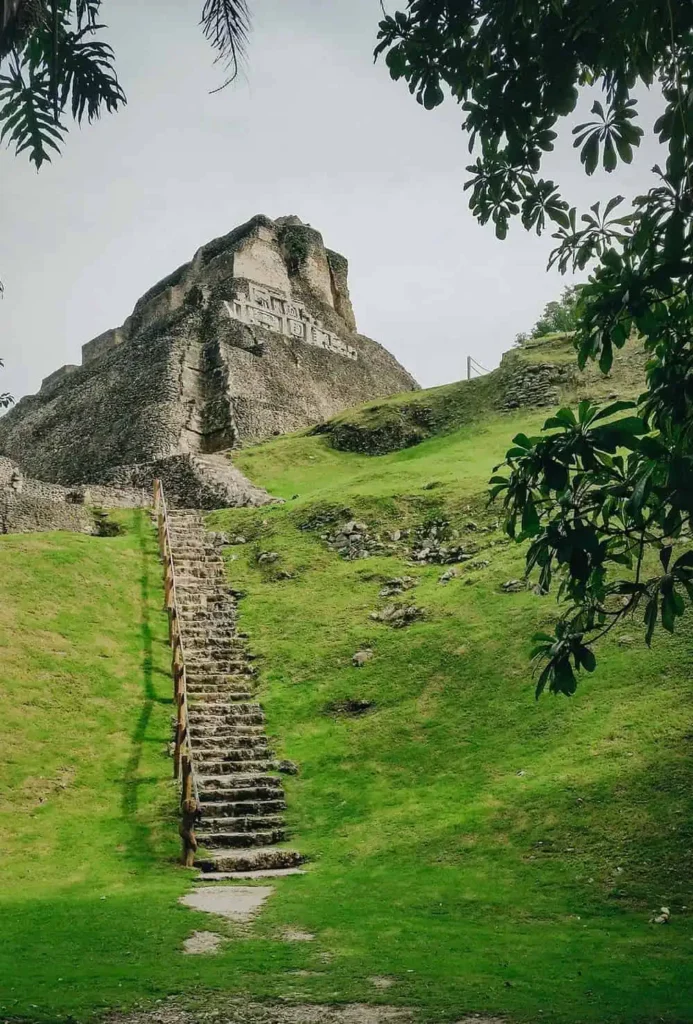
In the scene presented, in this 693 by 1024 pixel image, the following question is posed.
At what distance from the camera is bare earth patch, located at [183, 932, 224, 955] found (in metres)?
7.05

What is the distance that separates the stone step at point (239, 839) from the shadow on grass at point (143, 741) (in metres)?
0.67

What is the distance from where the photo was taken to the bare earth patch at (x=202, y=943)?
705cm

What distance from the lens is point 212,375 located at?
39.7m

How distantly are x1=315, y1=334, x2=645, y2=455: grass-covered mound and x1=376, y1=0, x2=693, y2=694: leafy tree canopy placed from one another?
70.5 ft

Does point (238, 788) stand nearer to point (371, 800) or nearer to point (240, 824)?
point (240, 824)

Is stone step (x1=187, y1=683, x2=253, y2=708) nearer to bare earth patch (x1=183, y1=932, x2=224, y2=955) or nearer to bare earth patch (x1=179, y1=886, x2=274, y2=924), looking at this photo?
bare earth patch (x1=179, y1=886, x2=274, y2=924)

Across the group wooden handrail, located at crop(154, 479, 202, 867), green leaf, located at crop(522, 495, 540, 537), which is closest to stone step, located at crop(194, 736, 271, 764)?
wooden handrail, located at crop(154, 479, 202, 867)

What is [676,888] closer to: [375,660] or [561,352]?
[375,660]

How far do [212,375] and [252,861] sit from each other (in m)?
31.3

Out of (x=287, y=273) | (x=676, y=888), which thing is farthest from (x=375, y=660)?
(x=287, y=273)

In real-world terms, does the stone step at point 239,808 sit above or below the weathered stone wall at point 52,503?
below

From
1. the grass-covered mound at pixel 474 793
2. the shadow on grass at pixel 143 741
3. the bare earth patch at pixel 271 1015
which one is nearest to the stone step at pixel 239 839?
the grass-covered mound at pixel 474 793

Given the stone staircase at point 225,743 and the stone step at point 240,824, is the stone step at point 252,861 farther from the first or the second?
the stone step at point 240,824

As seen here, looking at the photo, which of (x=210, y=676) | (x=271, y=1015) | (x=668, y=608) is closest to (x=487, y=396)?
(x=210, y=676)
